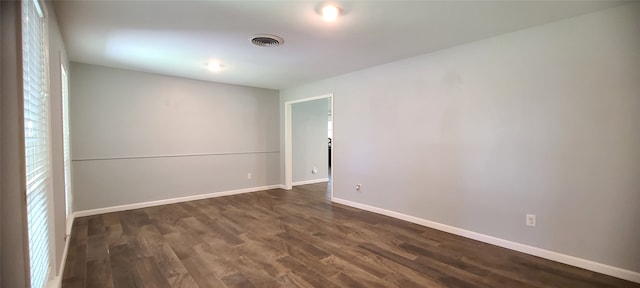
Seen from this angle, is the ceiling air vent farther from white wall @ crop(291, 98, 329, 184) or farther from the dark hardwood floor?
white wall @ crop(291, 98, 329, 184)

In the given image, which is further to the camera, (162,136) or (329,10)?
(162,136)

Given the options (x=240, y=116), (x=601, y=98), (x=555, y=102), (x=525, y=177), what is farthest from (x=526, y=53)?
(x=240, y=116)

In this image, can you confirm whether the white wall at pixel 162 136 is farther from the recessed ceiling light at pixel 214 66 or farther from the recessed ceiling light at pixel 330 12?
the recessed ceiling light at pixel 330 12

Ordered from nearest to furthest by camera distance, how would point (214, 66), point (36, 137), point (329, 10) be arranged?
point (36, 137) → point (329, 10) → point (214, 66)

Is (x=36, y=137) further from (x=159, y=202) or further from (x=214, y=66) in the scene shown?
(x=159, y=202)

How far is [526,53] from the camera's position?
107 inches

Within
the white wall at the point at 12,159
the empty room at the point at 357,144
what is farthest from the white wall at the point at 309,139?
the white wall at the point at 12,159

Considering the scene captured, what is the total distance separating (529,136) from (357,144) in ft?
7.46

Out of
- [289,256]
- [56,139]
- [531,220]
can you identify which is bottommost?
[289,256]

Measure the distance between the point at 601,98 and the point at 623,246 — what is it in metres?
1.22

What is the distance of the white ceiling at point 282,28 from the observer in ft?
7.38

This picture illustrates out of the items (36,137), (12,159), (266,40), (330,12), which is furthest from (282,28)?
(12,159)

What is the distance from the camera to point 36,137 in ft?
5.15

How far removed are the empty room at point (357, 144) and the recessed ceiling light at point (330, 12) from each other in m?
0.01
